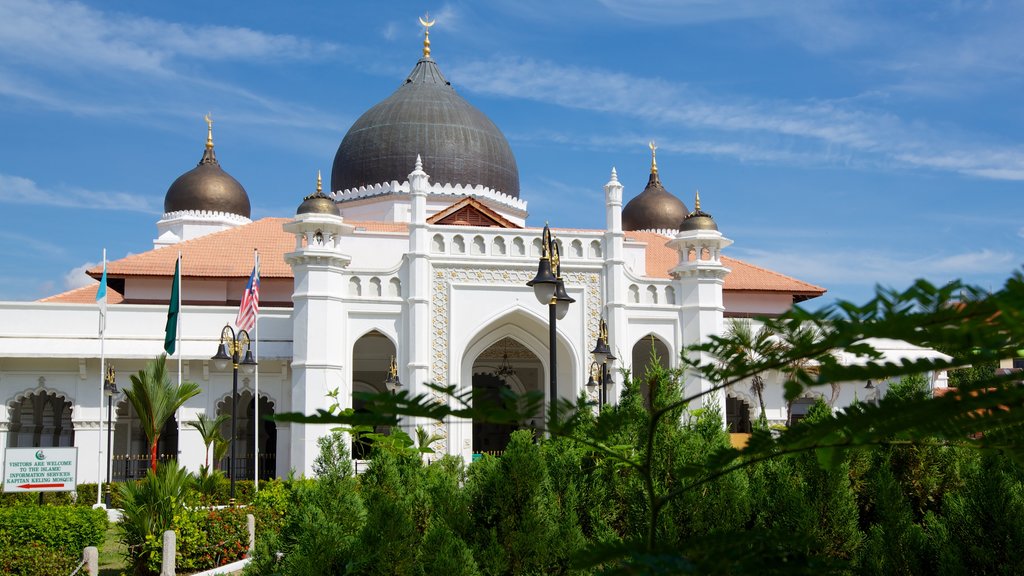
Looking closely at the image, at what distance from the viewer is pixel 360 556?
23.9ft

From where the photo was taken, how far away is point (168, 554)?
11727mm

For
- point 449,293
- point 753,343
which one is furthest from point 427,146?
point 753,343

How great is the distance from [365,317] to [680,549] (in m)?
25.3

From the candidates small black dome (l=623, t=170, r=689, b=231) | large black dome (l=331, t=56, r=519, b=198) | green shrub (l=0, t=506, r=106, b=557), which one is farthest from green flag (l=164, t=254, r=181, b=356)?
small black dome (l=623, t=170, r=689, b=231)

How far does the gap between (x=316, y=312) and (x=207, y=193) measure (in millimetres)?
15620

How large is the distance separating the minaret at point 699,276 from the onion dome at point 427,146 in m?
8.23

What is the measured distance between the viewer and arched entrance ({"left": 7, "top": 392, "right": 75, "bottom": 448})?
104 feet

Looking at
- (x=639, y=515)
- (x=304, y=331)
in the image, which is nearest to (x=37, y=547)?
(x=639, y=515)

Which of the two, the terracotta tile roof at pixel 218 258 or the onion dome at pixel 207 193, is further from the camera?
the onion dome at pixel 207 193

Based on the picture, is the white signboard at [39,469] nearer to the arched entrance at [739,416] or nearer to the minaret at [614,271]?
the minaret at [614,271]

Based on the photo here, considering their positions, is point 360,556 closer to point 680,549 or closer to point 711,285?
point 680,549

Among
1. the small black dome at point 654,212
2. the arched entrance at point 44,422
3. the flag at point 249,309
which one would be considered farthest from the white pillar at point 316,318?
the small black dome at point 654,212

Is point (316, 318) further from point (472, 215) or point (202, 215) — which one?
point (202, 215)

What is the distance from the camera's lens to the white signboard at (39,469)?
54.1ft
